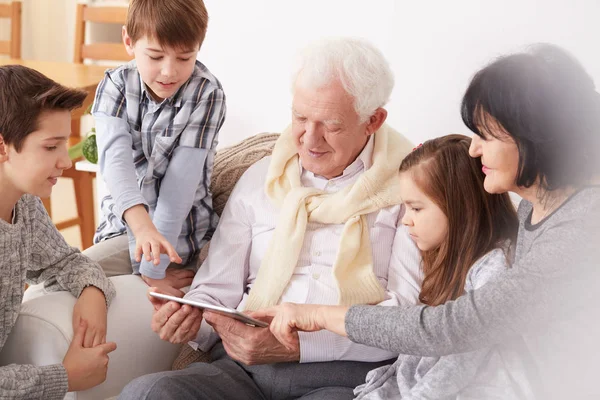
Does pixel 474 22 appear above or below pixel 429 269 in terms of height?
above

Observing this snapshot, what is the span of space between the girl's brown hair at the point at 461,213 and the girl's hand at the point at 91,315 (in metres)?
0.75

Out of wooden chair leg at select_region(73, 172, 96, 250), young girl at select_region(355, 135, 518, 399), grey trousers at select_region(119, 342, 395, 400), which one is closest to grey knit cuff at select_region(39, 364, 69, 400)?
grey trousers at select_region(119, 342, 395, 400)

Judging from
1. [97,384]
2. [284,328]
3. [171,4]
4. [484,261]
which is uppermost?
[171,4]

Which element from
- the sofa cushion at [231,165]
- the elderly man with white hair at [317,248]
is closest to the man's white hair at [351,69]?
the elderly man with white hair at [317,248]

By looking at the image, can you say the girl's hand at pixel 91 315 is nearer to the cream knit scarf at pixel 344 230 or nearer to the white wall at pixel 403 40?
the cream knit scarf at pixel 344 230

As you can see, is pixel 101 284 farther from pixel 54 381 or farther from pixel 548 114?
pixel 548 114

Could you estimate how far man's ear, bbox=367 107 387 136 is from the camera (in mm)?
1830

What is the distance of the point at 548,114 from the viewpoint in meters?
1.27

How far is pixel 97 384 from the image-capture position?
5.50ft

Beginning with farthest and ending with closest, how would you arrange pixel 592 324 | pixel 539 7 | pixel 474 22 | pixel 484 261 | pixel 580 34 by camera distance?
pixel 474 22
pixel 539 7
pixel 580 34
pixel 484 261
pixel 592 324

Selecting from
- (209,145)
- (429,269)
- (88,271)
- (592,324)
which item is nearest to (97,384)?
(88,271)

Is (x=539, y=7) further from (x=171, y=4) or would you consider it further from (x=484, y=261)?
(x=171, y=4)

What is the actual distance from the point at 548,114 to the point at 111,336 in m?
1.08

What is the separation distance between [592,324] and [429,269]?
1.70ft
